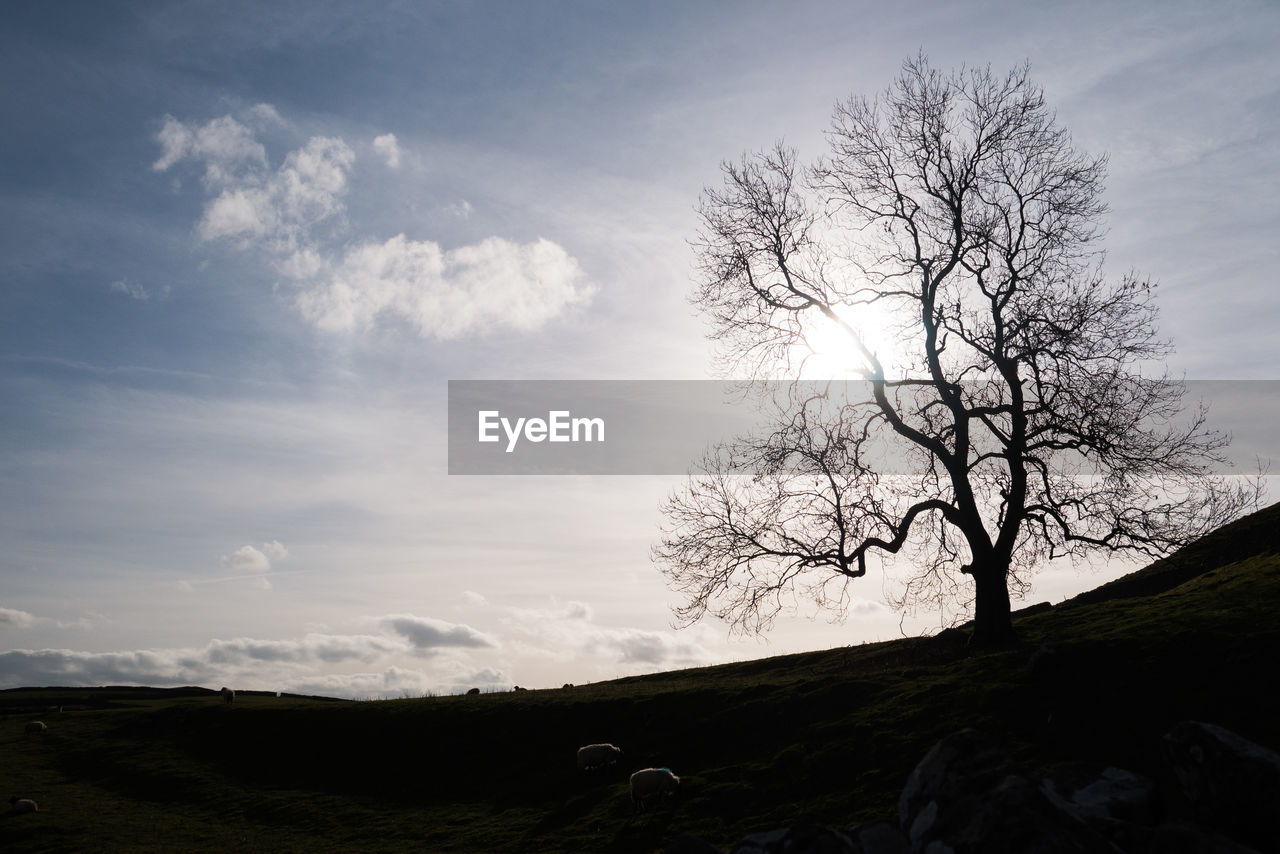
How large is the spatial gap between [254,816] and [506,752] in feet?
28.8

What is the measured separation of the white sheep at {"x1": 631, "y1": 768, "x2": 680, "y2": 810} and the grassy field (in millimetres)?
600

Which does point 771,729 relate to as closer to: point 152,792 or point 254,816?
point 254,816

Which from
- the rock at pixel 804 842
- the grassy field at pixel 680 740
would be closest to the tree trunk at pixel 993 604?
the grassy field at pixel 680 740

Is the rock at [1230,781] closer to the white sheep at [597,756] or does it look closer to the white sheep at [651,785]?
the white sheep at [651,785]

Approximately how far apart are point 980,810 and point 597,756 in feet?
58.2

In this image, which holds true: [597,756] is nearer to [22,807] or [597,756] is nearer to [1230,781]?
[1230,781]

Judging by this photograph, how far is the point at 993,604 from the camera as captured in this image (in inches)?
1141

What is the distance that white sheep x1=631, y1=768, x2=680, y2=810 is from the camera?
2211 cm

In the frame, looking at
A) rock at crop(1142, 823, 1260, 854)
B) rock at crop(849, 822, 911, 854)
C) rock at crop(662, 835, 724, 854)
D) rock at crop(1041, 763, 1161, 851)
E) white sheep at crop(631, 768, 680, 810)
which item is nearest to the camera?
rock at crop(1142, 823, 1260, 854)

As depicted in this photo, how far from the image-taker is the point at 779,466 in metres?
29.3

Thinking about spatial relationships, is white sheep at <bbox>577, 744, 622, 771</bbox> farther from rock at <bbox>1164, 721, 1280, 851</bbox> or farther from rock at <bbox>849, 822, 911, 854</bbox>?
rock at <bbox>1164, 721, 1280, 851</bbox>

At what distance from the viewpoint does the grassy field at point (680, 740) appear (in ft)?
64.3

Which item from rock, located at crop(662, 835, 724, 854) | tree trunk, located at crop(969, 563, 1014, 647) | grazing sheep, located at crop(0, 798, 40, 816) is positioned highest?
tree trunk, located at crop(969, 563, 1014, 647)

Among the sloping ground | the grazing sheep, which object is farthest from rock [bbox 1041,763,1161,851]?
the grazing sheep
